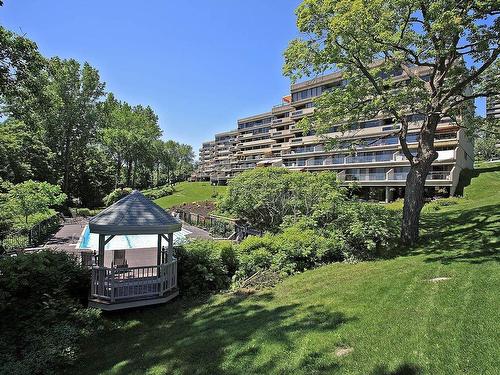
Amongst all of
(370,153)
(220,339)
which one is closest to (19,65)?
(220,339)

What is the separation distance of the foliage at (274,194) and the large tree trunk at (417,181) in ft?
11.6

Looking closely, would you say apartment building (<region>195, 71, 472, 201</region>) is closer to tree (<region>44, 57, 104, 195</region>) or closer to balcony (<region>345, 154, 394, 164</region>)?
balcony (<region>345, 154, 394, 164</region>)

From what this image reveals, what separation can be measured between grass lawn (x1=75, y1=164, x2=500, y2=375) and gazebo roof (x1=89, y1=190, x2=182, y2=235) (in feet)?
7.16

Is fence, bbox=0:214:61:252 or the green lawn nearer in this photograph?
fence, bbox=0:214:61:252

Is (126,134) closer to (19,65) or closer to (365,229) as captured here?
(19,65)

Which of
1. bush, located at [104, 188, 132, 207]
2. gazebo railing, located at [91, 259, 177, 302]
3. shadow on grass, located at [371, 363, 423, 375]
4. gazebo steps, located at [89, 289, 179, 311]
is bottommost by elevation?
gazebo steps, located at [89, 289, 179, 311]

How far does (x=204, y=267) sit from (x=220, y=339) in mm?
4283

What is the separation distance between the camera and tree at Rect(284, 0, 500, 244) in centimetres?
1083

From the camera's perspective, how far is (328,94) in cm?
1399

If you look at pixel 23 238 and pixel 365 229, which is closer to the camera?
pixel 365 229

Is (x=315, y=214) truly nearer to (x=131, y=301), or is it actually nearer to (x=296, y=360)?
(x=131, y=301)

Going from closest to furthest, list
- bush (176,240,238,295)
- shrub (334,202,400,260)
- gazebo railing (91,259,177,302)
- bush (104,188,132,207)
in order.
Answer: gazebo railing (91,259,177,302), bush (176,240,238,295), shrub (334,202,400,260), bush (104,188,132,207)

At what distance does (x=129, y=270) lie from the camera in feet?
29.8

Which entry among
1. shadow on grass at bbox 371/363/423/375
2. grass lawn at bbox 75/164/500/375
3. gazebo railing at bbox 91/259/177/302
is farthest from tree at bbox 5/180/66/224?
shadow on grass at bbox 371/363/423/375
